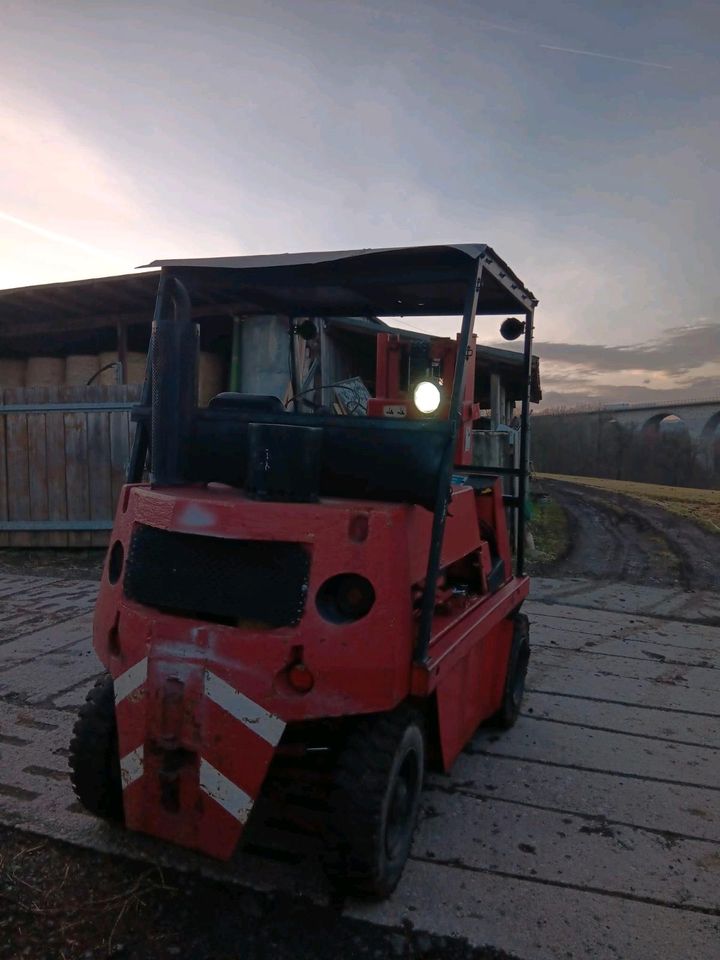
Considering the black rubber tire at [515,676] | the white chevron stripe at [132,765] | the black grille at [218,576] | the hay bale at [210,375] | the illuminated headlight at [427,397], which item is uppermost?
the hay bale at [210,375]

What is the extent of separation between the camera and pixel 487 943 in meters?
2.53

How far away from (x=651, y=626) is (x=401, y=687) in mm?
5202

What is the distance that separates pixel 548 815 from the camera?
3.40 metres

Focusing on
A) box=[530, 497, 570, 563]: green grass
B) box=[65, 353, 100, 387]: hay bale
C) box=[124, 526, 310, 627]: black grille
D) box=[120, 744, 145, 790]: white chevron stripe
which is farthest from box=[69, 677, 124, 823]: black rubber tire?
box=[65, 353, 100, 387]: hay bale

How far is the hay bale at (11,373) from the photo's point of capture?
11.7m

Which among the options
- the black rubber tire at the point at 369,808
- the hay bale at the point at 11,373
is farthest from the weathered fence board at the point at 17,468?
the black rubber tire at the point at 369,808

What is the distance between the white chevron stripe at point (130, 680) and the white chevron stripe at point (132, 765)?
0.19 m

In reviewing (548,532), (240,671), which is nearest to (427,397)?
(240,671)

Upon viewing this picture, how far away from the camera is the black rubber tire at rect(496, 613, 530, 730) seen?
4.25 m

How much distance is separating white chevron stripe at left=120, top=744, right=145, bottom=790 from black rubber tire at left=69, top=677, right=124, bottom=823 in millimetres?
297

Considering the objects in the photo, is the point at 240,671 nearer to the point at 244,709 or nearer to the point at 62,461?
the point at 244,709

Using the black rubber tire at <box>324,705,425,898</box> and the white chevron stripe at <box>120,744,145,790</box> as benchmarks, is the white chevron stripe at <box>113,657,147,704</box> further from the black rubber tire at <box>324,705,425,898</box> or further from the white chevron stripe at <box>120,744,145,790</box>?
the black rubber tire at <box>324,705,425,898</box>

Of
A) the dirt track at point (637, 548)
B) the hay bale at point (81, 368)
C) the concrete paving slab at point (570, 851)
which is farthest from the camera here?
the hay bale at point (81, 368)

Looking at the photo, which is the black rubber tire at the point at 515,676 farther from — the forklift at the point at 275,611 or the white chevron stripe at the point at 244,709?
the white chevron stripe at the point at 244,709
